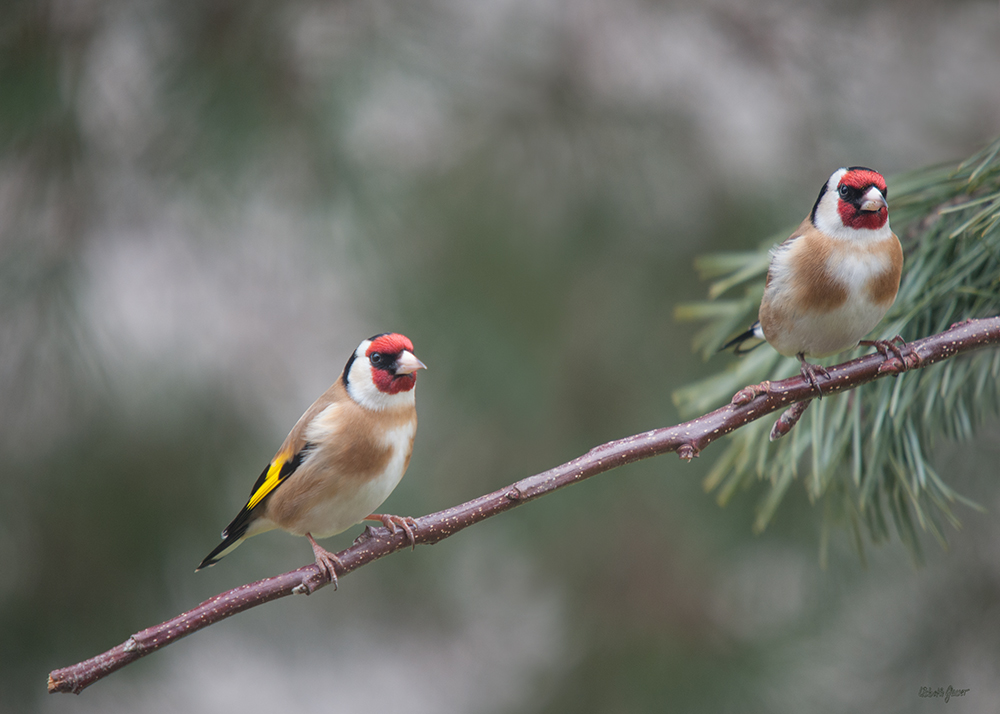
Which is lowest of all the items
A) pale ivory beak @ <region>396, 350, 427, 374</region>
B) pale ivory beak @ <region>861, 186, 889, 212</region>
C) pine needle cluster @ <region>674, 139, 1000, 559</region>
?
pine needle cluster @ <region>674, 139, 1000, 559</region>

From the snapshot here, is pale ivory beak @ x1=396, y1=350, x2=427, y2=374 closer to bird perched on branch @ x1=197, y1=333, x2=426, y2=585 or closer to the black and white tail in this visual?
bird perched on branch @ x1=197, y1=333, x2=426, y2=585

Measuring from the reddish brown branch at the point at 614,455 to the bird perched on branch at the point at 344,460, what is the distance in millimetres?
153

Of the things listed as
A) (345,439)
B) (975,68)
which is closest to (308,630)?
(345,439)

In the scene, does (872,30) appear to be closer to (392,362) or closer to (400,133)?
(400,133)

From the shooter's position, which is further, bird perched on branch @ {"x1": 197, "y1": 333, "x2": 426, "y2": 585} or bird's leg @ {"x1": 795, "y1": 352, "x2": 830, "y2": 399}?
bird perched on branch @ {"x1": 197, "y1": 333, "x2": 426, "y2": 585}

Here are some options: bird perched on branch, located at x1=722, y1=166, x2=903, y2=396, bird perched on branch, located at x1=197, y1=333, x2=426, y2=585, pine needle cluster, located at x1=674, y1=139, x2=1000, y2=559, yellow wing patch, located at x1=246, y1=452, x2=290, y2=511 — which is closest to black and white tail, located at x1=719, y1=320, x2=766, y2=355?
pine needle cluster, located at x1=674, y1=139, x2=1000, y2=559

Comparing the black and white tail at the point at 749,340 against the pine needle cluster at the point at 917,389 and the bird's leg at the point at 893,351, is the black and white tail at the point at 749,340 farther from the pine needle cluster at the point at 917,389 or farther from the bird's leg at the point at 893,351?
the bird's leg at the point at 893,351

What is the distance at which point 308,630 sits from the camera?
244 cm

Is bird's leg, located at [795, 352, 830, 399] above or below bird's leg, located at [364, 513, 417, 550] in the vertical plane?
above

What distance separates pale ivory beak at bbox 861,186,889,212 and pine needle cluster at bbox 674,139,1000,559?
0.07m

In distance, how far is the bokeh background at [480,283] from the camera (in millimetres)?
1428

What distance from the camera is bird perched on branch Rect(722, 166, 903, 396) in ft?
2.71

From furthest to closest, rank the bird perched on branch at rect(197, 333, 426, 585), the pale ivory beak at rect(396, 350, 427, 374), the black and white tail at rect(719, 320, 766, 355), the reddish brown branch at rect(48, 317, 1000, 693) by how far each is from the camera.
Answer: the black and white tail at rect(719, 320, 766, 355) → the bird perched on branch at rect(197, 333, 426, 585) → the pale ivory beak at rect(396, 350, 427, 374) → the reddish brown branch at rect(48, 317, 1000, 693)

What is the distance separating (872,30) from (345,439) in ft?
5.02
